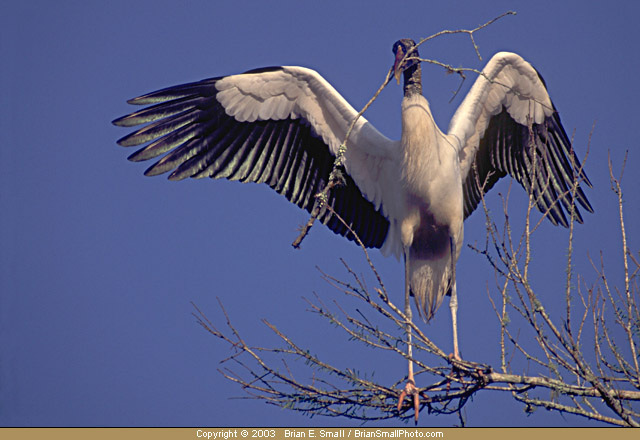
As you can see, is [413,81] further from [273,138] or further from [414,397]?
[414,397]

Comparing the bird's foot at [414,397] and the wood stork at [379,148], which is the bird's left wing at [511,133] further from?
the bird's foot at [414,397]

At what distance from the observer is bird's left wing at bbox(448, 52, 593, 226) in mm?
6223

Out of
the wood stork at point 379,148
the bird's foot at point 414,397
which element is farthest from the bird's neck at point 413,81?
the bird's foot at point 414,397

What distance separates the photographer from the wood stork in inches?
235

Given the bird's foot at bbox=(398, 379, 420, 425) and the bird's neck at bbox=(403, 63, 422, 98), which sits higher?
the bird's neck at bbox=(403, 63, 422, 98)

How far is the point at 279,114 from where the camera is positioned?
20.9 feet

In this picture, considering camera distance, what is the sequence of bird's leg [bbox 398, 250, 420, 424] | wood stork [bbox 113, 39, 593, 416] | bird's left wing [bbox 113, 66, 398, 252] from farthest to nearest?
bird's left wing [bbox 113, 66, 398, 252]
wood stork [bbox 113, 39, 593, 416]
bird's leg [bbox 398, 250, 420, 424]

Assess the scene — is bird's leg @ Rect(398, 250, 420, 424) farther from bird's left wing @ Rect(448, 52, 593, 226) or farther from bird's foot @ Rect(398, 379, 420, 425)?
bird's left wing @ Rect(448, 52, 593, 226)

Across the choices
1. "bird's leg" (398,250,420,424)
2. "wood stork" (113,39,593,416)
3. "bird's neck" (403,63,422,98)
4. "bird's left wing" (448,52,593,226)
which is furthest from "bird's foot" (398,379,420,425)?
"bird's neck" (403,63,422,98)

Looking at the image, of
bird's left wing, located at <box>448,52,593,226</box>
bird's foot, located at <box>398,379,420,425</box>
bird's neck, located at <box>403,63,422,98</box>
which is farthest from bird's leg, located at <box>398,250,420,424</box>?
bird's neck, located at <box>403,63,422,98</box>

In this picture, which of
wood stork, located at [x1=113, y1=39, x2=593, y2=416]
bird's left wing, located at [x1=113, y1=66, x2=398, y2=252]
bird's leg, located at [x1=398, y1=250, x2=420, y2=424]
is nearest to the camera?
bird's leg, located at [x1=398, y1=250, x2=420, y2=424]

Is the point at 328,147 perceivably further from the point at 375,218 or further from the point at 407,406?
the point at 407,406

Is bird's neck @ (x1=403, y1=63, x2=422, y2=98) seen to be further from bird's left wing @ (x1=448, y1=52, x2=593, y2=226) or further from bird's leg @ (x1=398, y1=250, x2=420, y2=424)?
bird's leg @ (x1=398, y1=250, x2=420, y2=424)

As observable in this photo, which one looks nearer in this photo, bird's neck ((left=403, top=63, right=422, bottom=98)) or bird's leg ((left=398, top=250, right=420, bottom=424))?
bird's leg ((left=398, top=250, right=420, bottom=424))
